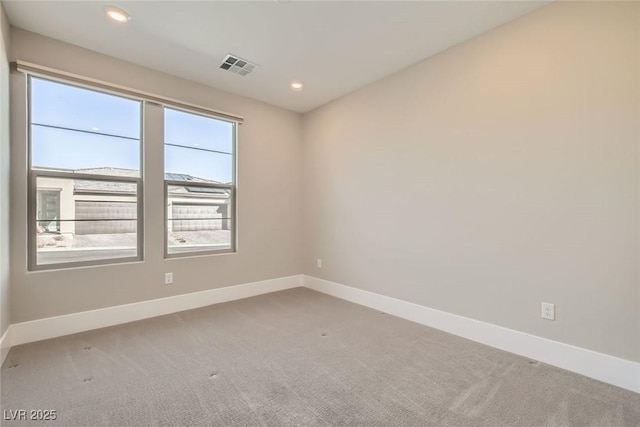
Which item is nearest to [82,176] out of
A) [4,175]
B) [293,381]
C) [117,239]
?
[4,175]

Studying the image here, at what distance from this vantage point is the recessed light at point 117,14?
2258 millimetres

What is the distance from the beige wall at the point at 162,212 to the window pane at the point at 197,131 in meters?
0.17

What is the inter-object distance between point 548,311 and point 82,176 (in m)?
4.32

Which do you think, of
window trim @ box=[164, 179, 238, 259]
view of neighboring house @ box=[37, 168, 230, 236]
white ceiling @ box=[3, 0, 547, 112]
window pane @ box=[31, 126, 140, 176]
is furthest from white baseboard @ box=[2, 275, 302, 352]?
white ceiling @ box=[3, 0, 547, 112]

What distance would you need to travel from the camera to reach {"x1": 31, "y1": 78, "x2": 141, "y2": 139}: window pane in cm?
263

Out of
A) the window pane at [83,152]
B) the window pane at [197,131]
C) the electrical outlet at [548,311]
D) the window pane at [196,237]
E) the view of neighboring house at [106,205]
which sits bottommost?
the electrical outlet at [548,311]

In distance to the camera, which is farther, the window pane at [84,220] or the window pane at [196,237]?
the window pane at [196,237]

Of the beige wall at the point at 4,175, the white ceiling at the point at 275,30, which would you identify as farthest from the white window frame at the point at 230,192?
the beige wall at the point at 4,175

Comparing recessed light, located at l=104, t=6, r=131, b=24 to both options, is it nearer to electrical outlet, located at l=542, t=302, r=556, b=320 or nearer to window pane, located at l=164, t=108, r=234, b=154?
window pane, located at l=164, t=108, r=234, b=154

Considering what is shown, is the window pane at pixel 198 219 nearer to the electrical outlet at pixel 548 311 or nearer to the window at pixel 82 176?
the window at pixel 82 176

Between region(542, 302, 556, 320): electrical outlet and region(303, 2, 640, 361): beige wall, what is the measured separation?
3cm

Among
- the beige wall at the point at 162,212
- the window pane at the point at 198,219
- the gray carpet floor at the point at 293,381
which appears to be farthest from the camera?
the window pane at the point at 198,219

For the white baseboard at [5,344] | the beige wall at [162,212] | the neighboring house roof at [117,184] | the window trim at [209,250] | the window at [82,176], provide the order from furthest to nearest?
the window trim at [209,250], the neighboring house roof at [117,184], the window at [82,176], the beige wall at [162,212], the white baseboard at [5,344]

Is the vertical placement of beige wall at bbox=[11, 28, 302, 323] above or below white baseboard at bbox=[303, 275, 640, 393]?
above
